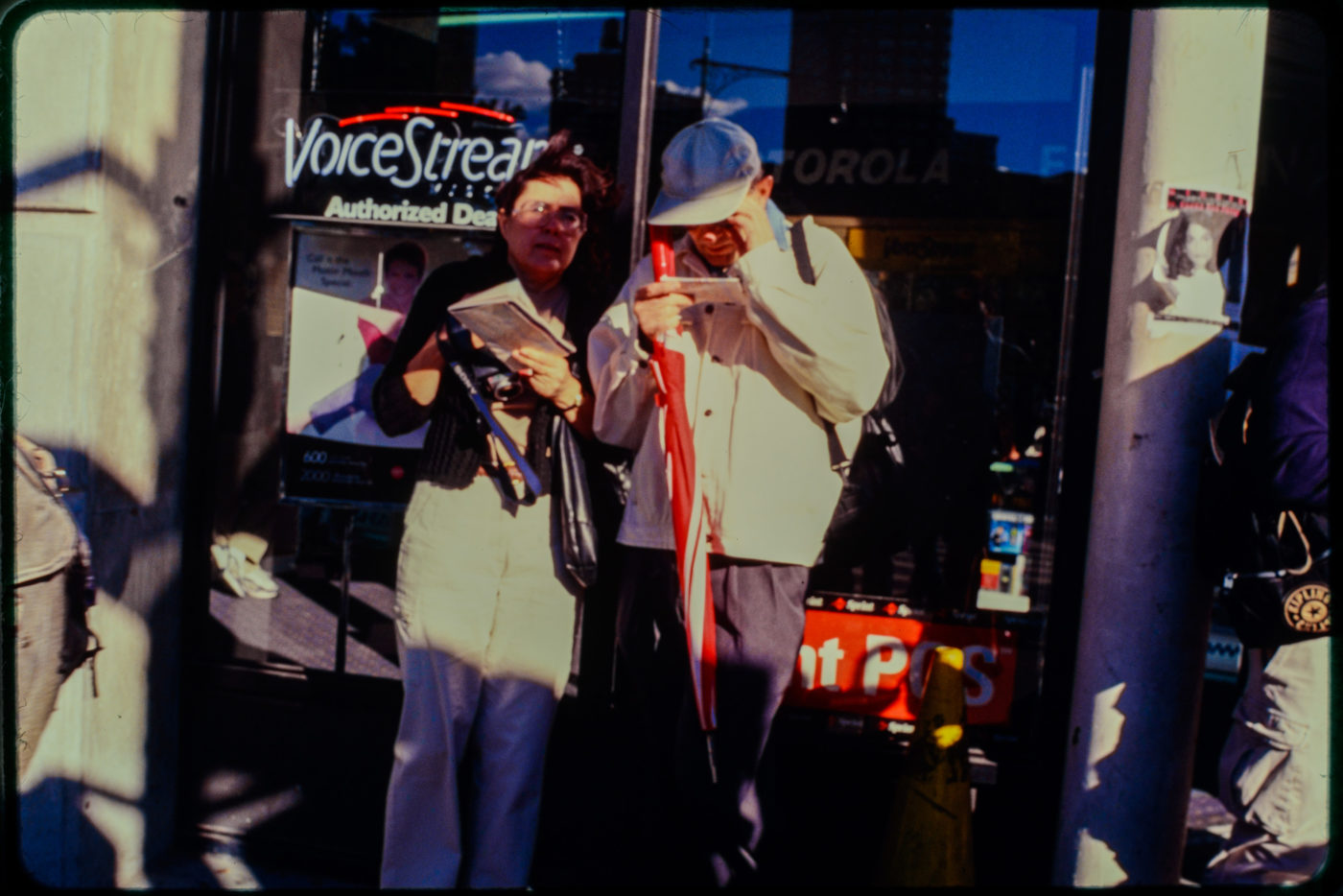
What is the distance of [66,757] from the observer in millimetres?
3213

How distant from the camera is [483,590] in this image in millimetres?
2762

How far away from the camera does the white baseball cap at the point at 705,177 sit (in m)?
2.42

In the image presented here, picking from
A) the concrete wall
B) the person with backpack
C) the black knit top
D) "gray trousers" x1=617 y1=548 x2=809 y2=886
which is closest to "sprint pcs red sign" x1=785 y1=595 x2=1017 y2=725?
"gray trousers" x1=617 y1=548 x2=809 y2=886

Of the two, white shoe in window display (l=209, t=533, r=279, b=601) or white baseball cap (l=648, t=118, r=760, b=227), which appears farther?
white shoe in window display (l=209, t=533, r=279, b=601)

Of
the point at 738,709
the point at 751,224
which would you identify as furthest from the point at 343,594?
the point at 751,224

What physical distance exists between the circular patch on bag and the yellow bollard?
774 mm

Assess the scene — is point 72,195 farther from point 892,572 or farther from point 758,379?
point 892,572

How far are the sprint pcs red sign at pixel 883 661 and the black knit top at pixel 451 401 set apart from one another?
99cm

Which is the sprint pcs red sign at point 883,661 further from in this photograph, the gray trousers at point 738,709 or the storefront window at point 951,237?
the gray trousers at point 738,709

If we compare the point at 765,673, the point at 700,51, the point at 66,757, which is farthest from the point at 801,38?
the point at 66,757

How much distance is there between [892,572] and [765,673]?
0.70 m

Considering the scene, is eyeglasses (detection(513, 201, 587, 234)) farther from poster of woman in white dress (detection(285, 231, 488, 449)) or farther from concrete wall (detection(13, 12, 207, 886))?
concrete wall (detection(13, 12, 207, 886))

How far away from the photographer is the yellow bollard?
103 inches

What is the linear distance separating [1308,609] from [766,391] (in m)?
1.37
